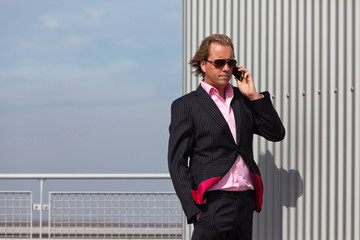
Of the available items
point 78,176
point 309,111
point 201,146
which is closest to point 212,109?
point 201,146

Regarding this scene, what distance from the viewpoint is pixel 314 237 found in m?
4.33

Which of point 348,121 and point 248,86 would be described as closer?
point 248,86

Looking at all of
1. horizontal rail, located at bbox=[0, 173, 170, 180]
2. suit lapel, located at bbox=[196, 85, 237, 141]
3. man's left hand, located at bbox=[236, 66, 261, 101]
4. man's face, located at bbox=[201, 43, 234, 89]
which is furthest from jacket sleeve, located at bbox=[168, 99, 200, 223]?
horizontal rail, located at bbox=[0, 173, 170, 180]

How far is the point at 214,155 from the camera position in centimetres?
347

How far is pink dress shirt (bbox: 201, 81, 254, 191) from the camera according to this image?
11.3ft

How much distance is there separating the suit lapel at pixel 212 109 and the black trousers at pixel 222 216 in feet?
1.14

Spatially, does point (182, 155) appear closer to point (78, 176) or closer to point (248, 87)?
point (248, 87)

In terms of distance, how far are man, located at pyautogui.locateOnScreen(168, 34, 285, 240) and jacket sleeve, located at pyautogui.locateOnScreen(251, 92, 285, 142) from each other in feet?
0.08

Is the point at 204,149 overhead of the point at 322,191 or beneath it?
overhead

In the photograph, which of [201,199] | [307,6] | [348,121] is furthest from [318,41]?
[201,199]

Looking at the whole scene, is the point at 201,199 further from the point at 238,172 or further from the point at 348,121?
the point at 348,121

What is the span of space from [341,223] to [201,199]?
1380 millimetres

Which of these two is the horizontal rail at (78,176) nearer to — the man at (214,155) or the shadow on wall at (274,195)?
the shadow on wall at (274,195)

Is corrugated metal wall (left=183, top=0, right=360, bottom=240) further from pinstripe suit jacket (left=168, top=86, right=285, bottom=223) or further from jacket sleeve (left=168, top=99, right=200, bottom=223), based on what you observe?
jacket sleeve (left=168, top=99, right=200, bottom=223)
